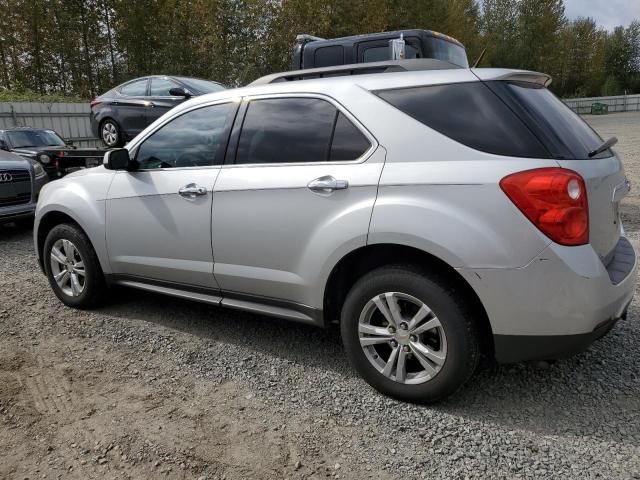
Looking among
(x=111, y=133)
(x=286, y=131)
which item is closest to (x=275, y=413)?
(x=286, y=131)

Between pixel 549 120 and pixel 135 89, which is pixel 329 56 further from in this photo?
pixel 549 120

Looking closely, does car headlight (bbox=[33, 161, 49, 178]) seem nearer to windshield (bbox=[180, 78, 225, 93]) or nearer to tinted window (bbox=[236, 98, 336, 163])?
windshield (bbox=[180, 78, 225, 93])

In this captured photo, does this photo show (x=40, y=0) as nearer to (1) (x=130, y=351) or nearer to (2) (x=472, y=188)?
(1) (x=130, y=351)

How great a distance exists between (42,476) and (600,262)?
9.07 ft

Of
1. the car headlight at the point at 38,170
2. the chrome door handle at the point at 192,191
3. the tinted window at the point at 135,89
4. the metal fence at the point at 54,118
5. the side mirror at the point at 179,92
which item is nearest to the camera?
the chrome door handle at the point at 192,191

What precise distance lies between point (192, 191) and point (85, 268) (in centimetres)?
138

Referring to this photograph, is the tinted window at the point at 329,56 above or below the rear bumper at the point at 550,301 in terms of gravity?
above

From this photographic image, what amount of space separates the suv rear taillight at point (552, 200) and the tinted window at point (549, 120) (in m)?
0.15

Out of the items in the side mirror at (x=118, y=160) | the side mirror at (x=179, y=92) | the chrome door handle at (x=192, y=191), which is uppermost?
the side mirror at (x=179, y=92)

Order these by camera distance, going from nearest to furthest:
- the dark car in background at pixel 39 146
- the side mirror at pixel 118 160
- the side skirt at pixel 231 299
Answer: the side skirt at pixel 231 299, the side mirror at pixel 118 160, the dark car in background at pixel 39 146

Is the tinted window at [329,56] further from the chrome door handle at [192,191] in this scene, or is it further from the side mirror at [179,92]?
the chrome door handle at [192,191]

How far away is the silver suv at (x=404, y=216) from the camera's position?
95.7 inches

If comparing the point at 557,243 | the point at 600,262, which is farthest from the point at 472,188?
the point at 600,262

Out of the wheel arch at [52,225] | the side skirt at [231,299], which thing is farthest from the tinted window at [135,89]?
the side skirt at [231,299]
